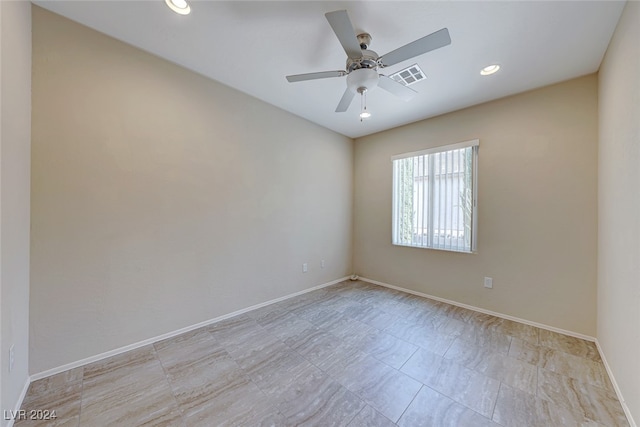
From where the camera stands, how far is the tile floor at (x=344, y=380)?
142 cm

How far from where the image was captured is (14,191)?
1386 millimetres

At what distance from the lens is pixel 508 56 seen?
2037 mm

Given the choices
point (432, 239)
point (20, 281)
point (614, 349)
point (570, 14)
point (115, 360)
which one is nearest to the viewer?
point (20, 281)

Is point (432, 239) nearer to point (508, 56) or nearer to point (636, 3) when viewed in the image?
point (508, 56)

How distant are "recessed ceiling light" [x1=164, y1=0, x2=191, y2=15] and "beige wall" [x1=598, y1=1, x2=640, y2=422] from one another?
2.78 metres

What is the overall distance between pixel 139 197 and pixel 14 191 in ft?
2.39

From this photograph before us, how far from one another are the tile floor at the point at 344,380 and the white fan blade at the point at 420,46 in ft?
7.60

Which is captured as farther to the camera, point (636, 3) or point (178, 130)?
point (178, 130)

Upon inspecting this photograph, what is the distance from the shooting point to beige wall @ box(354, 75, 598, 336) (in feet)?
7.54

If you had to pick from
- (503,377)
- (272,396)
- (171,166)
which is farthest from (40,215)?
(503,377)

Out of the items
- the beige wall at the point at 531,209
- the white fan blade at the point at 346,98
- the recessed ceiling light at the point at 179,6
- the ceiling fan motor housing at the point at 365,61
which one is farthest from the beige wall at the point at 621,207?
the recessed ceiling light at the point at 179,6

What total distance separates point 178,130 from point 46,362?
209cm

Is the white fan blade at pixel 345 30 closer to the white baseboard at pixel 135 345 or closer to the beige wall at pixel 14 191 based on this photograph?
the beige wall at pixel 14 191

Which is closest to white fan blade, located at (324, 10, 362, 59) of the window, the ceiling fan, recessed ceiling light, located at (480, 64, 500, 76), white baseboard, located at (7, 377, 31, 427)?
the ceiling fan
